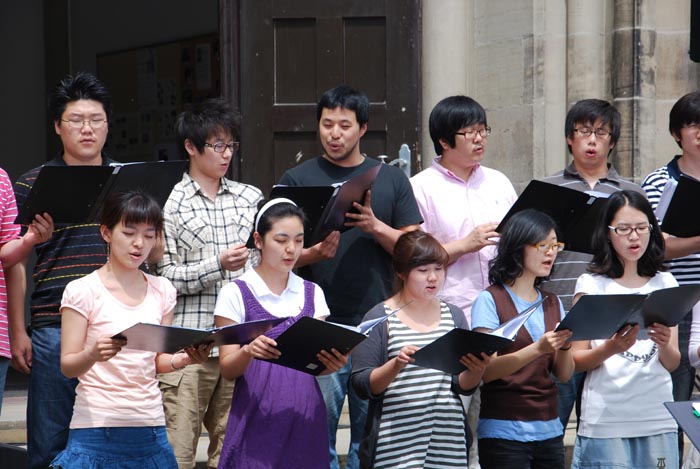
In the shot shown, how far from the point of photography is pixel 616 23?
21.7ft

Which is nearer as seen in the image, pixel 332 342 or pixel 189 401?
pixel 332 342

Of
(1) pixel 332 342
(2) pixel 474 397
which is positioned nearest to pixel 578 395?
(2) pixel 474 397

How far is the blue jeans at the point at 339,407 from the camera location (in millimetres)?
4723

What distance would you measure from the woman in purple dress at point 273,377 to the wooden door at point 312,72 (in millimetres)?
2429

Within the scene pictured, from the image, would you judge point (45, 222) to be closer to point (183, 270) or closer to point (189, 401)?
point (183, 270)

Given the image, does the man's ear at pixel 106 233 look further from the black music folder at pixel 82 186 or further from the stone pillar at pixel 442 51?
the stone pillar at pixel 442 51

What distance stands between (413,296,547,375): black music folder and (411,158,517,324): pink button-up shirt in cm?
87

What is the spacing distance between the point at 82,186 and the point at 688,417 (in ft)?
7.17

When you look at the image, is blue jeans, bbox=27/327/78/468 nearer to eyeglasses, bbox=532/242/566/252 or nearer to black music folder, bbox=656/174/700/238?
eyeglasses, bbox=532/242/566/252

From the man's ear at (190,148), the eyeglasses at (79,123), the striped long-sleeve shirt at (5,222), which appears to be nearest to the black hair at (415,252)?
the man's ear at (190,148)

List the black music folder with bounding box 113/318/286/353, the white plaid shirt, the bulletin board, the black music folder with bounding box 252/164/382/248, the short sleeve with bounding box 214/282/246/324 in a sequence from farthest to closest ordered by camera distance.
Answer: the bulletin board → the white plaid shirt → the black music folder with bounding box 252/164/382/248 → the short sleeve with bounding box 214/282/246/324 → the black music folder with bounding box 113/318/286/353

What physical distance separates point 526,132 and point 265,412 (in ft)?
10.0

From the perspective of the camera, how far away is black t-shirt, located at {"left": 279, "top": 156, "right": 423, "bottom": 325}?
16.1 ft

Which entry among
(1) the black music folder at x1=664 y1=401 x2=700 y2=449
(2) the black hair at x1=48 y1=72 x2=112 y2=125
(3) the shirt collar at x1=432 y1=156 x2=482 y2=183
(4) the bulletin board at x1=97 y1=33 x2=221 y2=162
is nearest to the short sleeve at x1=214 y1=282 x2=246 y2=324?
(2) the black hair at x1=48 y1=72 x2=112 y2=125
